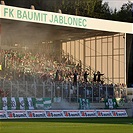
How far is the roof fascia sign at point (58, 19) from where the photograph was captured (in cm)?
3642

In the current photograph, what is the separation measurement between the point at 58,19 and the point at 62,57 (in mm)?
9088

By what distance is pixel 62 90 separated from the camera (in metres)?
35.2

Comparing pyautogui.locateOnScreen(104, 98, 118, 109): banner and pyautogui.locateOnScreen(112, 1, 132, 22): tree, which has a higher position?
pyautogui.locateOnScreen(112, 1, 132, 22): tree

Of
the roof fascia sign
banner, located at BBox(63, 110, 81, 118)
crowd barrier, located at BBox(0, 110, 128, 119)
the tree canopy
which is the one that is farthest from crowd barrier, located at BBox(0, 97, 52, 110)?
the tree canopy

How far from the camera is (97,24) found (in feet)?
137

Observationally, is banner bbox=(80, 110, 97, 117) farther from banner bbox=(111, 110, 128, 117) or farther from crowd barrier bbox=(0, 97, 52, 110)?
crowd barrier bbox=(0, 97, 52, 110)

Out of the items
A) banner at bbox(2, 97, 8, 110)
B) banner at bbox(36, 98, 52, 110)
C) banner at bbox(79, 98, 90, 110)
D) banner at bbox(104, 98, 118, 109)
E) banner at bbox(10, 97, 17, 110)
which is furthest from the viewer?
banner at bbox(104, 98, 118, 109)

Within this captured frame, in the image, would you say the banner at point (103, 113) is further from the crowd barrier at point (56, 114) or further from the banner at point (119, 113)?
the banner at point (119, 113)

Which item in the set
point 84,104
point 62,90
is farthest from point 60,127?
point 84,104

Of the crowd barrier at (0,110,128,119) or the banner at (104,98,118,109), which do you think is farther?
the banner at (104,98,118,109)

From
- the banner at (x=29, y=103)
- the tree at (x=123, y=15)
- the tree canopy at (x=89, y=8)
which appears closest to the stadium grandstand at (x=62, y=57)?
the banner at (x=29, y=103)

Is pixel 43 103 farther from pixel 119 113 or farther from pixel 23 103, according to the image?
pixel 119 113

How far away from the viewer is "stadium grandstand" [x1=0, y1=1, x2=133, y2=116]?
3484cm

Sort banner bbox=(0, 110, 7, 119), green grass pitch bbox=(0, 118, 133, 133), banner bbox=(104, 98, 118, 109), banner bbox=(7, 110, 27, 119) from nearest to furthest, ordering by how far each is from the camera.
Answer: green grass pitch bbox=(0, 118, 133, 133), banner bbox=(0, 110, 7, 119), banner bbox=(7, 110, 27, 119), banner bbox=(104, 98, 118, 109)
